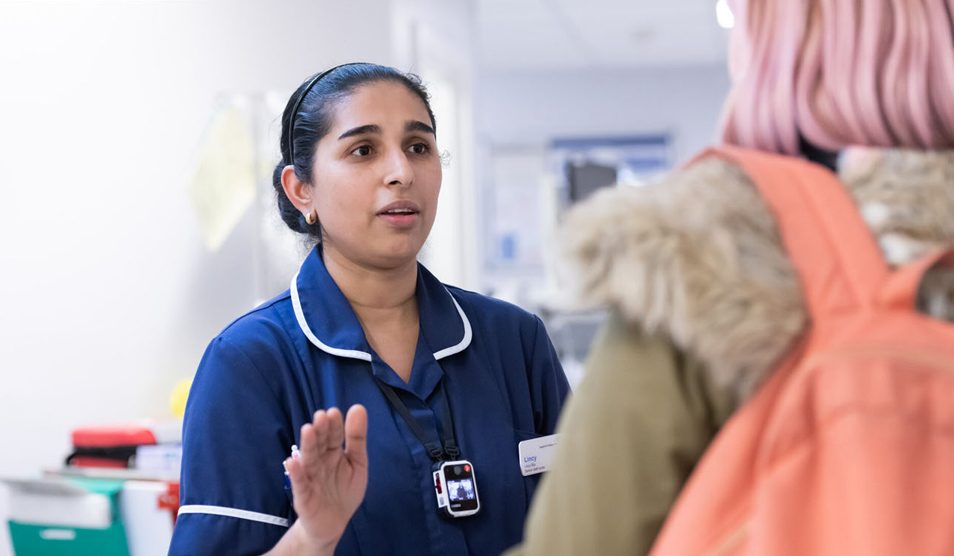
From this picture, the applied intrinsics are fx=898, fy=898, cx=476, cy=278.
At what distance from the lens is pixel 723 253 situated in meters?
0.58

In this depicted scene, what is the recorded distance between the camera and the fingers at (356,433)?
975mm

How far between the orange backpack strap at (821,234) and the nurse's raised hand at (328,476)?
20.7 inches

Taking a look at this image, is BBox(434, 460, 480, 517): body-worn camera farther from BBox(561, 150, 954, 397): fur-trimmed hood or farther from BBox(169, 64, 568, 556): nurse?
BBox(561, 150, 954, 397): fur-trimmed hood

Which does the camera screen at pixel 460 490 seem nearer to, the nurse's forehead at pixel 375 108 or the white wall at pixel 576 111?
the nurse's forehead at pixel 375 108

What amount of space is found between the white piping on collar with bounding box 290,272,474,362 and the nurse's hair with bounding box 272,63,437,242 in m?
0.20

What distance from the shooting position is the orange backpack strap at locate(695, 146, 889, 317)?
0.57m

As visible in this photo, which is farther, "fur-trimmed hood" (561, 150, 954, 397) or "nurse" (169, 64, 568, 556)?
"nurse" (169, 64, 568, 556)

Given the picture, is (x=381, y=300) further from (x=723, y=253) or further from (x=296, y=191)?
(x=723, y=253)

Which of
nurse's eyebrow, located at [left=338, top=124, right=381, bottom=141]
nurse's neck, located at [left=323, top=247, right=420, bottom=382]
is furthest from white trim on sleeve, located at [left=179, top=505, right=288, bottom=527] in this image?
nurse's eyebrow, located at [left=338, top=124, right=381, bottom=141]

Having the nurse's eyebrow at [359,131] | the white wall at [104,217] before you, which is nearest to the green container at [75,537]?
the white wall at [104,217]

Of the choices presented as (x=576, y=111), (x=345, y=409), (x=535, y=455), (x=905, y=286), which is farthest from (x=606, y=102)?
(x=905, y=286)

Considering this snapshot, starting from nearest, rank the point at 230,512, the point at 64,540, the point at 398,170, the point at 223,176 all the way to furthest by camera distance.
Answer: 1. the point at 230,512
2. the point at 398,170
3. the point at 64,540
4. the point at 223,176

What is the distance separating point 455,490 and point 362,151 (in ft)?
1.78

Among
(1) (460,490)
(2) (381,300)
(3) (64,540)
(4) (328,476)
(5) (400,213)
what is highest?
(5) (400,213)
